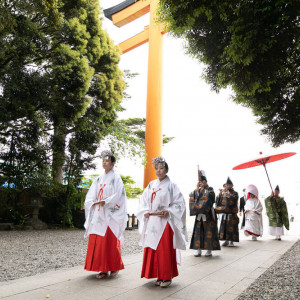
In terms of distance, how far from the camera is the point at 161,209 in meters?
4.34

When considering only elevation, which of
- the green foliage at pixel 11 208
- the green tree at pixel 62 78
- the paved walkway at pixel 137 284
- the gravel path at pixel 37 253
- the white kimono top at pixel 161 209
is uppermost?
the green tree at pixel 62 78

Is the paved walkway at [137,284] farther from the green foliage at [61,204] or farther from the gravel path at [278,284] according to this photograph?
the green foliage at [61,204]

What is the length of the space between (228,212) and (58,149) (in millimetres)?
6607

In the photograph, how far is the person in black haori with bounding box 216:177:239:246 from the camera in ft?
27.5

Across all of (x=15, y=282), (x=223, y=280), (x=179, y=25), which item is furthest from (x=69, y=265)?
(x=179, y=25)

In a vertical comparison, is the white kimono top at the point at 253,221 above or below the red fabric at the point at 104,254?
above

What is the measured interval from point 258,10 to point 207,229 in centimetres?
456

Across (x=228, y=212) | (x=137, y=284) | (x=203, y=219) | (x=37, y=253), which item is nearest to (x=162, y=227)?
(x=137, y=284)

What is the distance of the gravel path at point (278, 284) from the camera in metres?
3.68

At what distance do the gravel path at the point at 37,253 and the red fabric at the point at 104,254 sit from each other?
1085 mm

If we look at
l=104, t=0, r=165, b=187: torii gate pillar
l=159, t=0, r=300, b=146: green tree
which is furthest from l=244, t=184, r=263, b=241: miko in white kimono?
l=104, t=0, r=165, b=187: torii gate pillar

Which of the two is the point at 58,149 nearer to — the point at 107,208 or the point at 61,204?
the point at 61,204

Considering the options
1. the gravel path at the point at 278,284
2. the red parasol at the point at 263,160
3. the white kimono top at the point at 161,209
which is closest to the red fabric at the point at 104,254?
the white kimono top at the point at 161,209

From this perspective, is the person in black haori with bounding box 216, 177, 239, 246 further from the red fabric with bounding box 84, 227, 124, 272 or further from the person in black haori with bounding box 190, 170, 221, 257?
the red fabric with bounding box 84, 227, 124, 272
